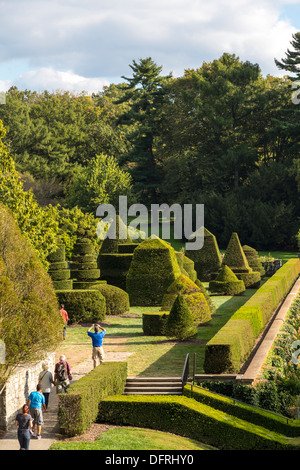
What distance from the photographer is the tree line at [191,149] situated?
206ft

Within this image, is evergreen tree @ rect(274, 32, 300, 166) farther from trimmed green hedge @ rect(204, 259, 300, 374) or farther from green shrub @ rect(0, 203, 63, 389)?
green shrub @ rect(0, 203, 63, 389)

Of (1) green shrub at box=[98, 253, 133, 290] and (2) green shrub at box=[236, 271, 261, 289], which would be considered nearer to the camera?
(1) green shrub at box=[98, 253, 133, 290]

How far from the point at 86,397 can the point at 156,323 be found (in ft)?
34.0

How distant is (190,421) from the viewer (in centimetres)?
1484

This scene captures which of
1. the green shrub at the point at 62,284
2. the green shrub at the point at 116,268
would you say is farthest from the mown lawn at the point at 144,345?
the green shrub at the point at 116,268

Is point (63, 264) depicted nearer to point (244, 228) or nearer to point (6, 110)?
point (244, 228)

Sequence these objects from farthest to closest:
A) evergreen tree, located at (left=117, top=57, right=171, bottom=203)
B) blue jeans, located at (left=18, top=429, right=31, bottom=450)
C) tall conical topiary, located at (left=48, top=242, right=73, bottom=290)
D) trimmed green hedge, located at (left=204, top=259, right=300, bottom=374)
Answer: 1. evergreen tree, located at (left=117, top=57, right=171, bottom=203)
2. tall conical topiary, located at (left=48, top=242, right=73, bottom=290)
3. trimmed green hedge, located at (left=204, top=259, right=300, bottom=374)
4. blue jeans, located at (left=18, top=429, right=31, bottom=450)

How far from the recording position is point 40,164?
70875 millimetres

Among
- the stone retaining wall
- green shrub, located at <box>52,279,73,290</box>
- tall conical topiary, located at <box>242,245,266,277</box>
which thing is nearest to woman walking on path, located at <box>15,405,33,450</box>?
the stone retaining wall

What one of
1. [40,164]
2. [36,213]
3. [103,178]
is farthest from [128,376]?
[40,164]

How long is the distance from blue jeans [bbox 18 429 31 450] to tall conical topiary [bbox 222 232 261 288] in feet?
92.3

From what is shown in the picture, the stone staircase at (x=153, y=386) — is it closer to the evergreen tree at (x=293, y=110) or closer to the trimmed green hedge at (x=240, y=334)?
the trimmed green hedge at (x=240, y=334)

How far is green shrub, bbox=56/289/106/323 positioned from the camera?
2773 cm
